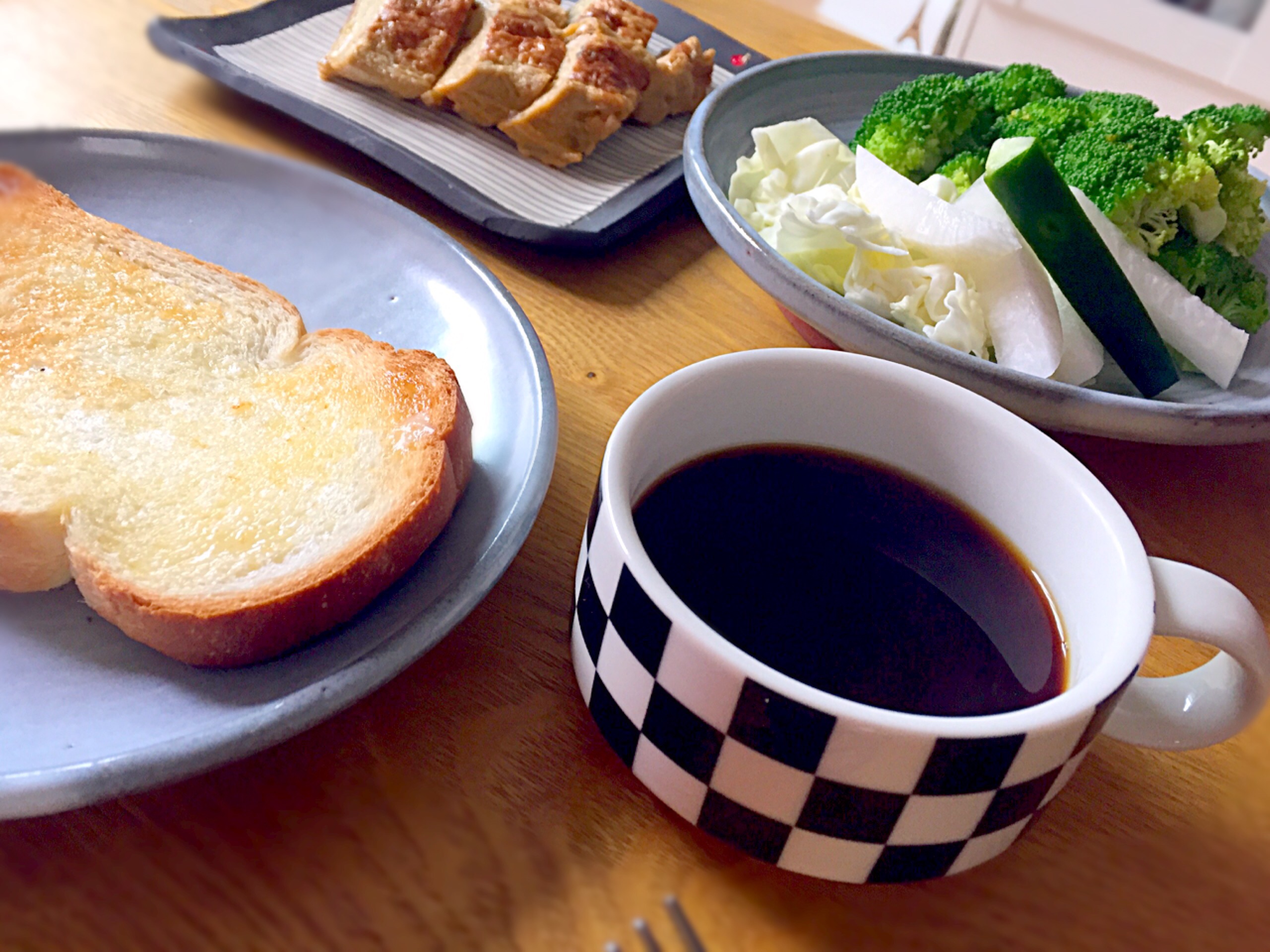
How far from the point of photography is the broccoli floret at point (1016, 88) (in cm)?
74

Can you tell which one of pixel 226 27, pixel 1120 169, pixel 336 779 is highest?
pixel 1120 169

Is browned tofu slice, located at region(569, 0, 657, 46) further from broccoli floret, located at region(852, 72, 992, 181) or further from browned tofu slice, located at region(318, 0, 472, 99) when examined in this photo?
broccoli floret, located at region(852, 72, 992, 181)

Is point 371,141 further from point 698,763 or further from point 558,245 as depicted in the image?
point 698,763

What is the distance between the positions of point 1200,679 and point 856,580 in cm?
14

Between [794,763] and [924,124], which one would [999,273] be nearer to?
[924,124]

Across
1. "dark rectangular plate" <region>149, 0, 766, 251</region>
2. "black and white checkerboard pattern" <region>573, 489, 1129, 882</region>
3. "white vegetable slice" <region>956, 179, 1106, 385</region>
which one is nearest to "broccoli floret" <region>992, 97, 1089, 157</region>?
"white vegetable slice" <region>956, 179, 1106, 385</region>

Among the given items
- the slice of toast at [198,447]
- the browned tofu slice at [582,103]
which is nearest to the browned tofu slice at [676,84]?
→ the browned tofu slice at [582,103]

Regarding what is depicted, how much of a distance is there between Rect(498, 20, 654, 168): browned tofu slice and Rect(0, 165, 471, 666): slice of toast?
1.17 ft

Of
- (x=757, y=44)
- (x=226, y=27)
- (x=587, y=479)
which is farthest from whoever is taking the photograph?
(x=757, y=44)

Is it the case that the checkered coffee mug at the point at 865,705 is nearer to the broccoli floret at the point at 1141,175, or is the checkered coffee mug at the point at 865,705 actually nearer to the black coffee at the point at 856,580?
the black coffee at the point at 856,580

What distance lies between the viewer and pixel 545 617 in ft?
1.56

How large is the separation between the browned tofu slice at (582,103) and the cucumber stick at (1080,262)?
39 centimetres

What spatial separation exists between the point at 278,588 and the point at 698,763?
197 millimetres

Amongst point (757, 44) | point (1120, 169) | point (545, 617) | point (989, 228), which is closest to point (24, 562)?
point (545, 617)
